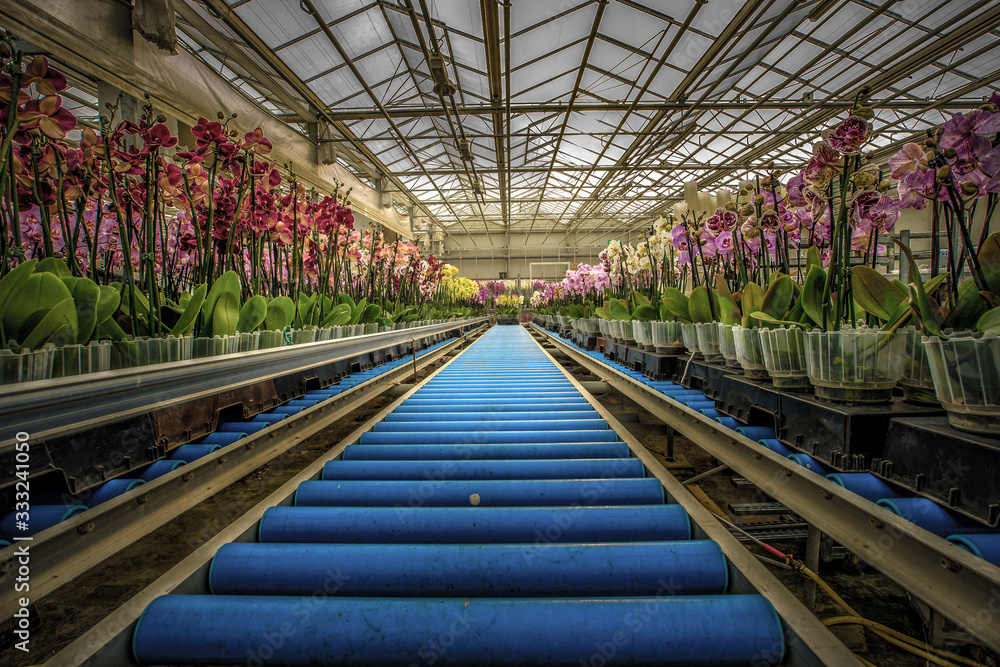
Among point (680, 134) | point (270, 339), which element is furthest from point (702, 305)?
point (680, 134)

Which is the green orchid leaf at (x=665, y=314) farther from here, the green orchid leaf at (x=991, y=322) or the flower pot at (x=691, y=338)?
the green orchid leaf at (x=991, y=322)

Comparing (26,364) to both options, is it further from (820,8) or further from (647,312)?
(820,8)

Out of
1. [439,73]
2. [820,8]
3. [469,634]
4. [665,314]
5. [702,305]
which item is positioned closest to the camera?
[469,634]

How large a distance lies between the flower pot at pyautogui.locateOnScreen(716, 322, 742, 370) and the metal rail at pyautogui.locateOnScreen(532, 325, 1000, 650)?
23.9 inches

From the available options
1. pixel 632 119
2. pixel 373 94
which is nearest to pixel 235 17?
pixel 373 94

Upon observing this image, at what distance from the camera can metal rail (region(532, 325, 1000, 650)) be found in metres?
0.53

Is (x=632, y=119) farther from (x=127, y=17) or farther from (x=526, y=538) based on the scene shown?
(x=526, y=538)

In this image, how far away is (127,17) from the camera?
3.84m

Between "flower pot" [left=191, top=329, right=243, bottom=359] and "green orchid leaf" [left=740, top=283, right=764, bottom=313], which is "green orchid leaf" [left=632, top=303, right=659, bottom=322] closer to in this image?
"green orchid leaf" [left=740, top=283, right=764, bottom=313]

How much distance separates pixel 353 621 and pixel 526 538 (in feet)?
1.26

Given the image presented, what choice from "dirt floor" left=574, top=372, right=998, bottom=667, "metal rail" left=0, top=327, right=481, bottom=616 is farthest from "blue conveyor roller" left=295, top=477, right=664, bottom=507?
"dirt floor" left=574, top=372, right=998, bottom=667

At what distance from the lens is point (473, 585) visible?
76cm

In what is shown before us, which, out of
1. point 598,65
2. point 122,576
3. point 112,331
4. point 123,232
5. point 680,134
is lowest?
Result: point 122,576

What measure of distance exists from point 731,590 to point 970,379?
61cm
